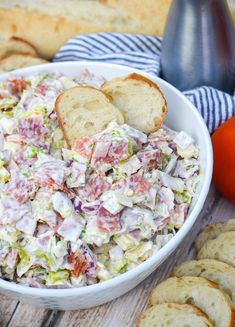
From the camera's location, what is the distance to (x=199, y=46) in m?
2.12

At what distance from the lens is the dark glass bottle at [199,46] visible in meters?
2.07

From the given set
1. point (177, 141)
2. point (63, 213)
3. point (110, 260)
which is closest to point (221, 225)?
point (177, 141)

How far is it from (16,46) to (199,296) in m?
1.15

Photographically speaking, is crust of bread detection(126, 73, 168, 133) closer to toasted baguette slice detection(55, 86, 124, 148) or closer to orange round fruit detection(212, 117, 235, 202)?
toasted baguette slice detection(55, 86, 124, 148)

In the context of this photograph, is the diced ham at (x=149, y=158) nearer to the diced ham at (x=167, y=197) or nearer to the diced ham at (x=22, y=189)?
the diced ham at (x=167, y=197)

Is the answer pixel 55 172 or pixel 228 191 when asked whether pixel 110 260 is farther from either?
pixel 228 191

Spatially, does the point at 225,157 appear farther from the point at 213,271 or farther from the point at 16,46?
the point at 16,46

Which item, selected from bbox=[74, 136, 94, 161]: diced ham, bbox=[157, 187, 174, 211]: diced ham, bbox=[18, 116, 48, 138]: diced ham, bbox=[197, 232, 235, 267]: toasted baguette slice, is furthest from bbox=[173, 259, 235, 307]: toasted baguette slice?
bbox=[18, 116, 48, 138]: diced ham

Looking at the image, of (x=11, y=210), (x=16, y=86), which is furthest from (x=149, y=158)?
(x=16, y=86)

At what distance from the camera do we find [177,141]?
1879 mm

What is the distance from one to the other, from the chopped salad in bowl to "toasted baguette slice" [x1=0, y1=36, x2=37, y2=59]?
629mm

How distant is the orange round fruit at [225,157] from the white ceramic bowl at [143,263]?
11 centimetres

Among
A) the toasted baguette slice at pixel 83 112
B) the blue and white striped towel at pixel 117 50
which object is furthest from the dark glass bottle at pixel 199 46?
the toasted baguette slice at pixel 83 112

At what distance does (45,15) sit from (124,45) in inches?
11.8
